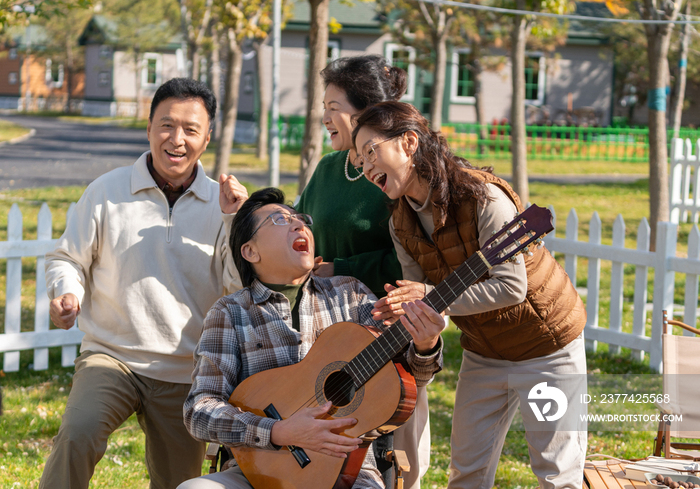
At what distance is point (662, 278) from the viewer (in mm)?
5738

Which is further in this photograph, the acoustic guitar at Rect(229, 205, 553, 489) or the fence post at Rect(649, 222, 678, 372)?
the fence post at Rect(649, 222, 678, 372)

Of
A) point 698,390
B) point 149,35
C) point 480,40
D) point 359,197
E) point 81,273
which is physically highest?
point 149,35

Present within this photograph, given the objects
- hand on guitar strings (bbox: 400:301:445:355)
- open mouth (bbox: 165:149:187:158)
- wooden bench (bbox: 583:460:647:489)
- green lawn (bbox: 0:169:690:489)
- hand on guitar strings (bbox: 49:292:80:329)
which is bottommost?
green lawn (bbox: 0:169:690:489)

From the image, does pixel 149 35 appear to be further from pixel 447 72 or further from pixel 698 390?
pixel 698 390

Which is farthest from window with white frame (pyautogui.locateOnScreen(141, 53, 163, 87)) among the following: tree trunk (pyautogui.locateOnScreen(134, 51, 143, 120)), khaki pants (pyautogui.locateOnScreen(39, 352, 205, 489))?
khaki pants (pyautogui.locateOnScreen(39, 352, 205, 489))

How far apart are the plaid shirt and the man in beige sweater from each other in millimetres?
399

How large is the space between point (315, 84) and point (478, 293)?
5.17 meters

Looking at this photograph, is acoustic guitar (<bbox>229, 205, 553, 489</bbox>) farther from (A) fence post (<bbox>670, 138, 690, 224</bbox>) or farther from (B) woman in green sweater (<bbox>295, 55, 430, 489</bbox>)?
(A) fence post (<bbox>670, 138, 690, 224</bbox>)

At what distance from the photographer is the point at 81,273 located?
317 cm

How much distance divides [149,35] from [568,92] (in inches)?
838

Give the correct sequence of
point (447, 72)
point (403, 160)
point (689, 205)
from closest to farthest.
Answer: point (403, 160)
point (689, 205)
point (447, 72)

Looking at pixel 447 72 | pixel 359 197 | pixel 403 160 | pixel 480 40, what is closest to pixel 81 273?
pixel 359 197

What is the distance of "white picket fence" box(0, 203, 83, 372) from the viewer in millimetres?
5680

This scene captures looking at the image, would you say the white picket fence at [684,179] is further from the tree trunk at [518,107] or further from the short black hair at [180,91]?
the short black hair at [180,91]
